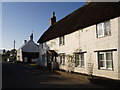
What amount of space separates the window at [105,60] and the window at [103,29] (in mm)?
1687

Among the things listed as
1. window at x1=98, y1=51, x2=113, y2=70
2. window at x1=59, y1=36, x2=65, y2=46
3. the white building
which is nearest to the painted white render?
the white building

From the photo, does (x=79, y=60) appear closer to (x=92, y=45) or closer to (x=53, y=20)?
(x=92, y=45)

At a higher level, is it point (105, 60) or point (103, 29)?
point (103, 29)

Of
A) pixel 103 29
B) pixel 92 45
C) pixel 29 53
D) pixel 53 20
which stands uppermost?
pixel 53 20

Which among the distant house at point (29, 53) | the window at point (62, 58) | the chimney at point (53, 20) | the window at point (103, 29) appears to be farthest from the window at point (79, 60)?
the distant house at point (29, 53)

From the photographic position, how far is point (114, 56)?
443 inches

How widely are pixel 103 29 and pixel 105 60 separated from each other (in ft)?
8.76

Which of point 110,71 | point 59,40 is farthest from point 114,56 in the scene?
point 59,40

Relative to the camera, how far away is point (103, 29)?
12727 millimetres

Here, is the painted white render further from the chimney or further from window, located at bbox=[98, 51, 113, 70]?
the chimney

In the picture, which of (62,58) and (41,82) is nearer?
(41,82)

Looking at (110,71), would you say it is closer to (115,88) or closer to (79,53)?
(115,88)

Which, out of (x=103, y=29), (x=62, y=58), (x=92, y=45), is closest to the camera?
(x=103, y=29)

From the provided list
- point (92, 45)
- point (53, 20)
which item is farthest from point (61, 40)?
point (53, 20)
